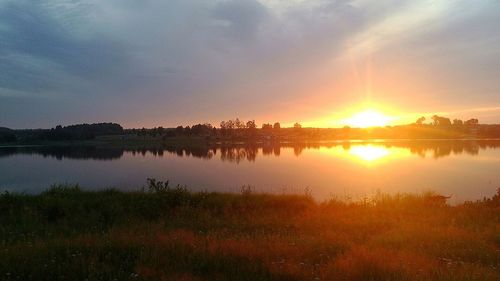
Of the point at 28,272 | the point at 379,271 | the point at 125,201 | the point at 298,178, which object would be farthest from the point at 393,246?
the point at 298,178

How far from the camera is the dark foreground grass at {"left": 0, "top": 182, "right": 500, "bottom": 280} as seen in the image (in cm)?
646

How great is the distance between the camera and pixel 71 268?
656 cm

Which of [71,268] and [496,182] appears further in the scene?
[496,182]

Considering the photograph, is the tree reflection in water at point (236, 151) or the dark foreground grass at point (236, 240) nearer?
the dark foreground grass at point (236, 240)

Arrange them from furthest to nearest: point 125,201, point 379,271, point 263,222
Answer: point 125,201 < point 263,222 < point 379,271

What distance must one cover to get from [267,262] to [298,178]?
28760 mm

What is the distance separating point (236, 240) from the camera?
8.77 m

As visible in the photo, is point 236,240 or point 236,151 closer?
point 236,240

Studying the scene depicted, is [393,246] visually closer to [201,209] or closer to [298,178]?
[201,209]

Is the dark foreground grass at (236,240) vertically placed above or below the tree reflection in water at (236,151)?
above

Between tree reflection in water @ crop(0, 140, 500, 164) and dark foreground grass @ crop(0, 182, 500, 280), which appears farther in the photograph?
tree reflection in water @ crop(0, 140, 500, 164)

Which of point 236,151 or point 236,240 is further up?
point 236,240

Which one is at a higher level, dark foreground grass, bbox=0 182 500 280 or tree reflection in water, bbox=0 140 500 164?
dark foreground grass, bbox=0 182 500 280

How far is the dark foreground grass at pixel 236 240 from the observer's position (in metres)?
6.46
